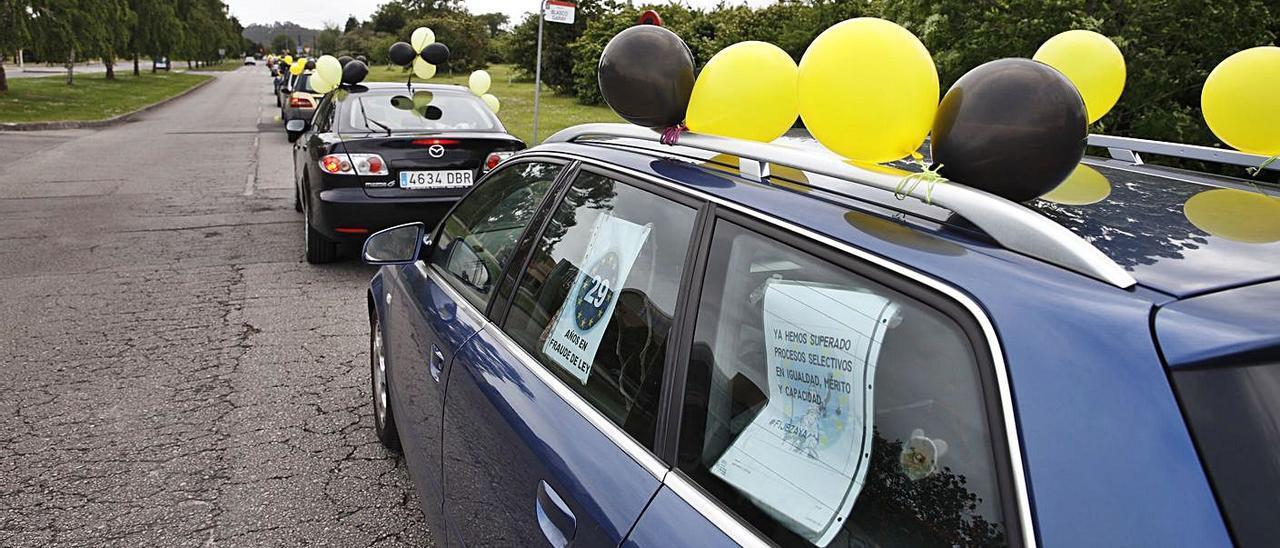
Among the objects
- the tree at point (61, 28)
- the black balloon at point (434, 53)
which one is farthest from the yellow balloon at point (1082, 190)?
the tree at point (61, 28)

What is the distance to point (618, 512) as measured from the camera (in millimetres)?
1590

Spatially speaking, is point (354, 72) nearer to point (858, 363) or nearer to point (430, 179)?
point (430, 179)

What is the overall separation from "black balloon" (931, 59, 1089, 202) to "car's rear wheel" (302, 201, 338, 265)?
21.2 feet

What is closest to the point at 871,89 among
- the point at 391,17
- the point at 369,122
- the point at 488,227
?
the point at 488,227

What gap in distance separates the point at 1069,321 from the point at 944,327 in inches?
6.5

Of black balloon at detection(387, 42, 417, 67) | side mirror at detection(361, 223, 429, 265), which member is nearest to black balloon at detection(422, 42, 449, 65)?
black balloon at detection(387, 42, 417, 67)

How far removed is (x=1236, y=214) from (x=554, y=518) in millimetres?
1389

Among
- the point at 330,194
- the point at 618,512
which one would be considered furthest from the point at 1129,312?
the point at 330,194

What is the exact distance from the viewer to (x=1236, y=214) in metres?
1.56

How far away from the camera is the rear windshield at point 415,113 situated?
24.3 ft

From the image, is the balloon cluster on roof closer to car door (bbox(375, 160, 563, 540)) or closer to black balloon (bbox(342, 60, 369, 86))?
black balloon (bbox(342, 60, 369, 86))

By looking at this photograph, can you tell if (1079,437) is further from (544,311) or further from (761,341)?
(544,311)

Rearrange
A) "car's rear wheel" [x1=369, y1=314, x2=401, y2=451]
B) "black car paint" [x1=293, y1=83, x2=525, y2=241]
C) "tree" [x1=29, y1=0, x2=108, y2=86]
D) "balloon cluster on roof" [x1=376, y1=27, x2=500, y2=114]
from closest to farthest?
"car's rear wheel" [x1=369, y1=314, x2=401, y2=451]
"black car paint" [x1=293, y1=83, x2=525, y2=241]
"balloon cluster on roof" [x1=376, y1=27, x2=500, y2=114]
"tree" [x1=29, y1=0, x2=108, y2=86]

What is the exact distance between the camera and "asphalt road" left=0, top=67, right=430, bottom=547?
3.39 m
